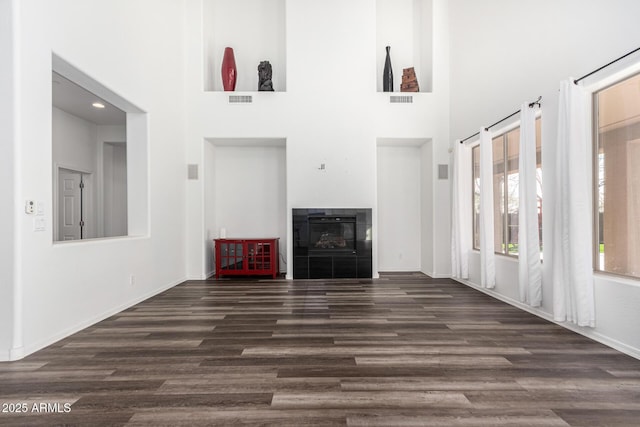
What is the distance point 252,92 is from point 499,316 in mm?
4948

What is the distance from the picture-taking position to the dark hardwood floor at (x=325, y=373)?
1806mm

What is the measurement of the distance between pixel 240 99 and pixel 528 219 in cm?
468

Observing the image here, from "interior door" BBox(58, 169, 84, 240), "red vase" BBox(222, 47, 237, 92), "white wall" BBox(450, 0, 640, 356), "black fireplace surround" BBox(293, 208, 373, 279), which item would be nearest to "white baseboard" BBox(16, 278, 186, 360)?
"black fireplace surround" BBox(293, 208, 373, 279)

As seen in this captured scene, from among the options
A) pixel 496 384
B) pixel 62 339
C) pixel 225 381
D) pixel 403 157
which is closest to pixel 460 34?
pixel 403 157

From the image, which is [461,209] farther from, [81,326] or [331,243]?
[81,326]

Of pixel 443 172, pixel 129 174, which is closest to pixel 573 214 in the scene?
pixel 443 172

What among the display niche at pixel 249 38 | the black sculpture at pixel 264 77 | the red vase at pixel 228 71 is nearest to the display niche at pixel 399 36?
A: the display niche at pixel 249 38

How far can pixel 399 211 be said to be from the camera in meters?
6.41

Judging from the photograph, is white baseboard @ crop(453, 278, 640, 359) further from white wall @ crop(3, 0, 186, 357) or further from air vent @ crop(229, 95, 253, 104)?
air vent @ crop(229, 95, 253, 104)

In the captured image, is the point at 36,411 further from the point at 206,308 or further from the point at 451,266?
the point at 451,266

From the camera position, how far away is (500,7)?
434 cm

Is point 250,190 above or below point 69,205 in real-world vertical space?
above

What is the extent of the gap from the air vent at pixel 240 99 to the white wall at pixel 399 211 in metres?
2.55

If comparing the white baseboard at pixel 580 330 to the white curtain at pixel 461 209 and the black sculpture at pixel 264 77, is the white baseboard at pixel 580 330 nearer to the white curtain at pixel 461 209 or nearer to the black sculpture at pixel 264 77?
the white curtain at pixel 461 209
